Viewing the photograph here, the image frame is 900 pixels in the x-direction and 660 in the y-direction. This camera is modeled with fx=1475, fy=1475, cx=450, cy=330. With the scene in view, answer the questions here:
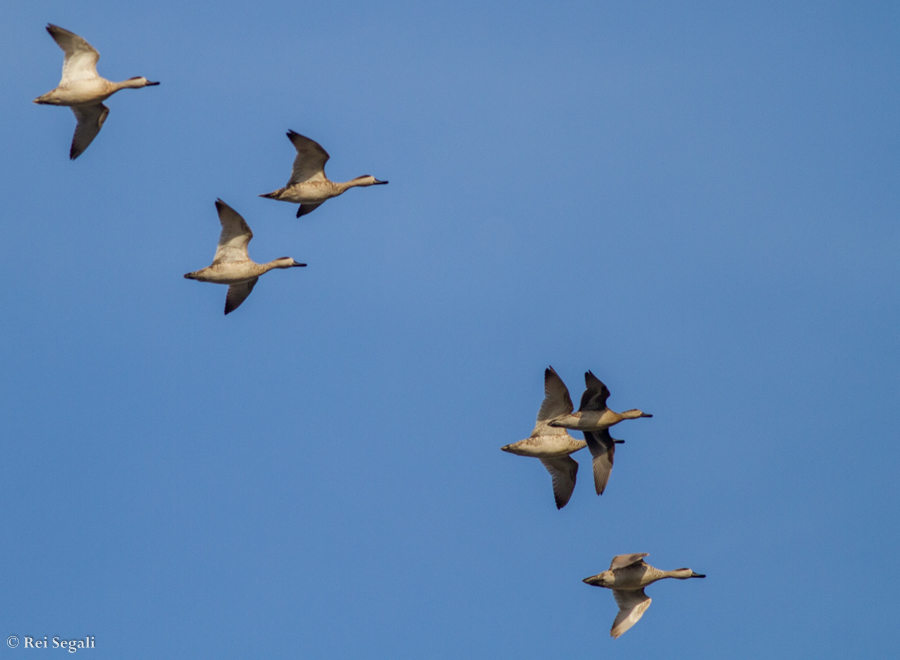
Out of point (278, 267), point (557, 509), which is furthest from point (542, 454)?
point (278, 267)

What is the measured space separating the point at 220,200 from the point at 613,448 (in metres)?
16.1

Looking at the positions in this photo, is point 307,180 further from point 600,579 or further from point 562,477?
point 600,579

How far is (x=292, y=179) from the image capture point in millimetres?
51344

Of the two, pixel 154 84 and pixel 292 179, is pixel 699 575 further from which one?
pixel 154 84

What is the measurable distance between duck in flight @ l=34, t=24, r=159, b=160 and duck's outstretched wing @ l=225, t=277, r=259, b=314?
7.35 m

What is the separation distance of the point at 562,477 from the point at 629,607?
5.45m

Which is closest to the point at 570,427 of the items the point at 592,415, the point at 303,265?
the point at 592,415

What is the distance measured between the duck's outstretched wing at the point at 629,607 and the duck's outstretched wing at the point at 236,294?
664 inches

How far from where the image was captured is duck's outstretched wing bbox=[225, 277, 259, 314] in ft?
175

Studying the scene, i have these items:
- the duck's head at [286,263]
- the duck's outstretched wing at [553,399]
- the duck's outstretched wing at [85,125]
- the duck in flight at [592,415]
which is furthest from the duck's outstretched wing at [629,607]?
the duck's outstretched wing at [85,125]

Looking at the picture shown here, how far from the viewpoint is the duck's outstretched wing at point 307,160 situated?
50.3 metres

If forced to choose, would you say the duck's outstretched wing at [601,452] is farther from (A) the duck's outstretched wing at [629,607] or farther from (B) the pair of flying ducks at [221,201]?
(B) the pair of flying ducks at [221,201]

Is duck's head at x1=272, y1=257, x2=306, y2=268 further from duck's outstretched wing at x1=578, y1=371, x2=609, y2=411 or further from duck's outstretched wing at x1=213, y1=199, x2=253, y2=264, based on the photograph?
duck's outstretched wing at x1=578, y1=371, x2=609, y2=411

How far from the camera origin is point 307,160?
51.1 meters
